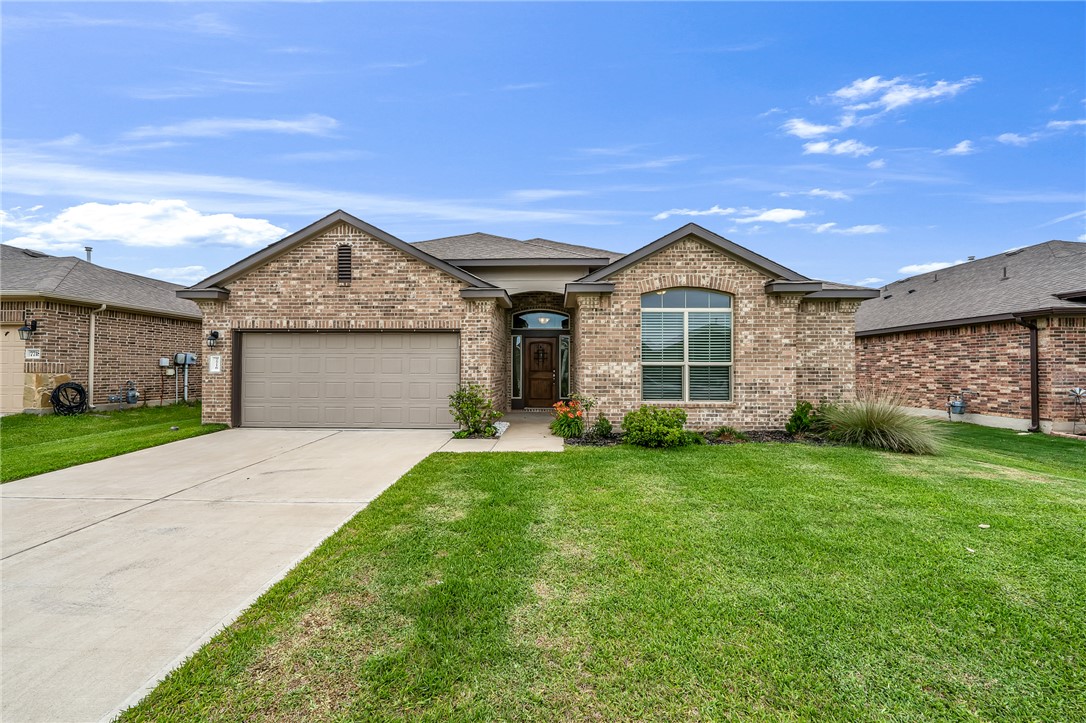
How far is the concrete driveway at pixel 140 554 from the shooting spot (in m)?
2.37

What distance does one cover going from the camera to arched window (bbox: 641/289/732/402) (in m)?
9.70

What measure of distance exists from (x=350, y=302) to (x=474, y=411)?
13.0ft

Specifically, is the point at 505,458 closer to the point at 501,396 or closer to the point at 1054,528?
the point at 501,396

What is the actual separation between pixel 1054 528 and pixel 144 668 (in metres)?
7.21

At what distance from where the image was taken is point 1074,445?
9117mm

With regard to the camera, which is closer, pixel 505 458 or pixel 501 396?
pixel 505 458

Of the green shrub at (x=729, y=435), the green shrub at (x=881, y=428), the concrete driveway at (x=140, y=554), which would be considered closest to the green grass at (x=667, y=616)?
the concrete driveway at (x=140, y=554)

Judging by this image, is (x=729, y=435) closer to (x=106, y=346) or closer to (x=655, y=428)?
(x=655, y=428)

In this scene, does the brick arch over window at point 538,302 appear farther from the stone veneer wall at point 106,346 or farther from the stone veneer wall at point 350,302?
the stone veneer wall at point 106,346

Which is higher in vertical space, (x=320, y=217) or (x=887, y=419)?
(x=320, y=217)

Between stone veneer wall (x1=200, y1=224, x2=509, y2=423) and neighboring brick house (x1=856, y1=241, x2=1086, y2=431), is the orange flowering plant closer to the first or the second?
stone veneer wall (x1=200, y1=224, x2=509, y2=423)

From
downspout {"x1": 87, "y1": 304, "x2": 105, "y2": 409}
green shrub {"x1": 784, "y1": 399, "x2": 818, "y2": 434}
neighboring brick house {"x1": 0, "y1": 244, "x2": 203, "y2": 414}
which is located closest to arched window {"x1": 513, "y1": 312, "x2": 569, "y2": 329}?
green shrub {"x1": 784, "y1": 399, "x2": 818, "y2": 434}

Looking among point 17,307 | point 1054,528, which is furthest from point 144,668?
point 17,307

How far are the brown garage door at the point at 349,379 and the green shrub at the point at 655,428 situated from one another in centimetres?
423
